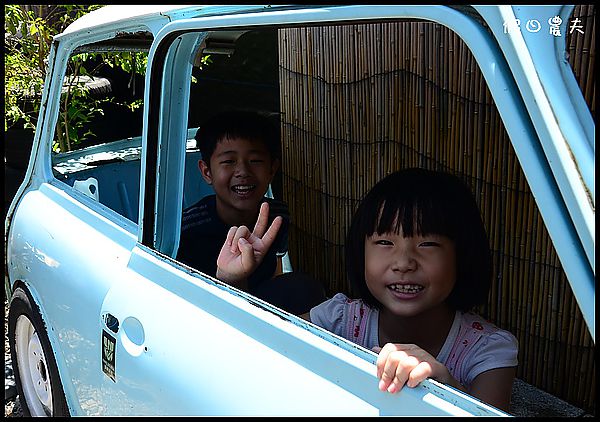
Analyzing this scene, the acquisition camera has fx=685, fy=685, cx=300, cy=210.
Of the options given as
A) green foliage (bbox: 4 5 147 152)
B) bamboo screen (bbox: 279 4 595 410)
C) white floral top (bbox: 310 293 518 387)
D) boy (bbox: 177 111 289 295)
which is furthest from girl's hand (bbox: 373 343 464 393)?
green foliage (bbox: 4 5 147 152)

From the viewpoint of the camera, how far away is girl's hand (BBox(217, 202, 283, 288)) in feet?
5.55

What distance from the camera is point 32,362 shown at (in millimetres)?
2613

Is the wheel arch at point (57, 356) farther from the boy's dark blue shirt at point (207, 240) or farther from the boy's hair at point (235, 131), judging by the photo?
the boy's hair at point (235, 131)

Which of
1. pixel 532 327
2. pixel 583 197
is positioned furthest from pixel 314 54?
pixel 583 197

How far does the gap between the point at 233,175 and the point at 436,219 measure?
0.93 meters

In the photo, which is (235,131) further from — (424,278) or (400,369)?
(400,369)

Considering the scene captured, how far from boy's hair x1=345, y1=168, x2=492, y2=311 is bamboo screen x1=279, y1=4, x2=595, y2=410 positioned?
64cm

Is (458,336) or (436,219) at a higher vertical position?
(436,219)

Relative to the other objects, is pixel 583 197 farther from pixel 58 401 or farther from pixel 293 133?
pixel 293 133

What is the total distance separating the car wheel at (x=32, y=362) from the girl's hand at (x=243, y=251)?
2.67 feet

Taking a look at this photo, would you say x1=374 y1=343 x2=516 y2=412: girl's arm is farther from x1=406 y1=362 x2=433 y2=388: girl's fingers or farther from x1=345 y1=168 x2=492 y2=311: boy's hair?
x1=345 y1=168 x2=492 y2=311: boy's hair

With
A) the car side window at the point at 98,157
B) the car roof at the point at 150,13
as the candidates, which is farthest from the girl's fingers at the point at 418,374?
the car side window at the point at 98,157

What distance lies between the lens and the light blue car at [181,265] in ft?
3.18

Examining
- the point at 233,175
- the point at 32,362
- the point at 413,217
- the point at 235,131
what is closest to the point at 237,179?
the point at 233,175
